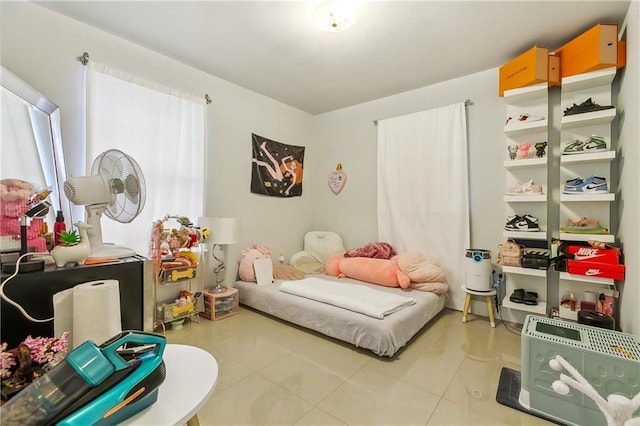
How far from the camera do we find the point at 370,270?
3035 mm

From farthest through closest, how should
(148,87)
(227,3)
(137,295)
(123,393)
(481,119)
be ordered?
(481,119)
(148,87)
(227,3)
(137,295)
(123,393)

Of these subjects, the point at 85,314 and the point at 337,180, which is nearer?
the point at 85,314

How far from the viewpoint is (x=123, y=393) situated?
0.68 m

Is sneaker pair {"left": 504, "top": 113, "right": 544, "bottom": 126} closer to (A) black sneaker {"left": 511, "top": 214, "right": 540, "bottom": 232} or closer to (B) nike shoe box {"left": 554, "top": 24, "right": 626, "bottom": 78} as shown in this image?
(B) nike shoe box {"left": 554, "top": 24, "right": 626, "bottom": 78}

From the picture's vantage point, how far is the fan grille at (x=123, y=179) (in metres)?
1.66

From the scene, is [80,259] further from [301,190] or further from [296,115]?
[296,115]

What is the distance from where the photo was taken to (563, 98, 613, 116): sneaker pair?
2145 mm

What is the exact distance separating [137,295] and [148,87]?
1.90 m

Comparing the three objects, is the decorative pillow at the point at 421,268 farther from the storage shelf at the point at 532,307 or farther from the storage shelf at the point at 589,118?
the storage shelf at the point at 589,118

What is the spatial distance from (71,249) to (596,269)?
3.30 metres

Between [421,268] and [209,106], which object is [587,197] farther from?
[209,106]

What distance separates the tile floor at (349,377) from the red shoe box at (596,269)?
2.41ft

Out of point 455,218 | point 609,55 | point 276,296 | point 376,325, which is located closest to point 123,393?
point 376,325

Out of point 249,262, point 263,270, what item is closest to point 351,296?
point 263,270
